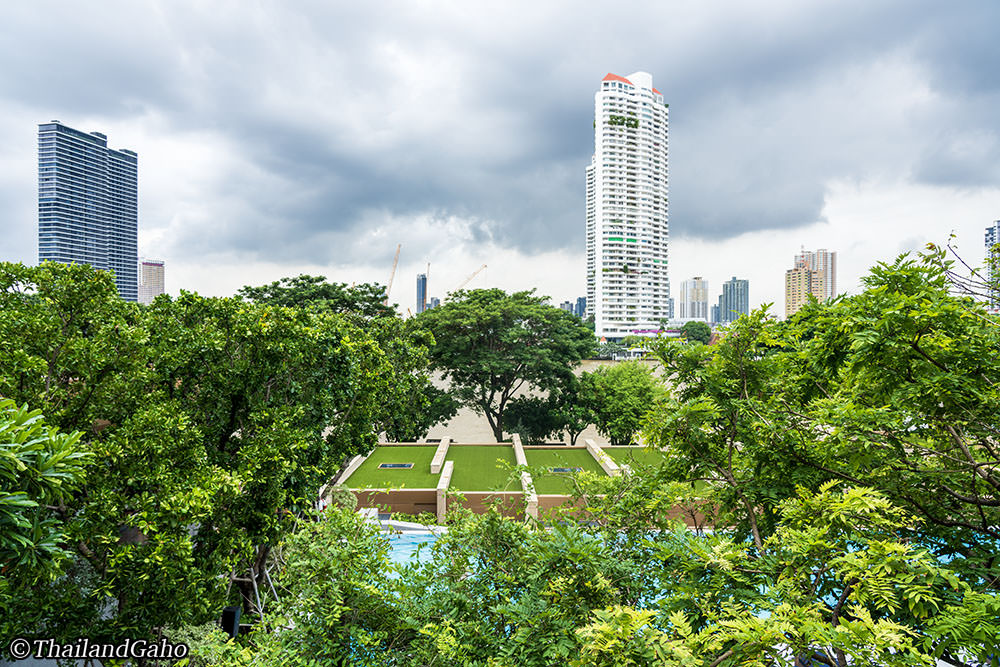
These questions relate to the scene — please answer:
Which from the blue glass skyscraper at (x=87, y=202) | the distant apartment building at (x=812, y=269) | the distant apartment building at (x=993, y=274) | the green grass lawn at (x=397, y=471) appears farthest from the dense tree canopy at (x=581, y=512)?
the blue glass skyscraper at (x=87, y=202)

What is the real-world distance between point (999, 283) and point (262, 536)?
7.67 metres

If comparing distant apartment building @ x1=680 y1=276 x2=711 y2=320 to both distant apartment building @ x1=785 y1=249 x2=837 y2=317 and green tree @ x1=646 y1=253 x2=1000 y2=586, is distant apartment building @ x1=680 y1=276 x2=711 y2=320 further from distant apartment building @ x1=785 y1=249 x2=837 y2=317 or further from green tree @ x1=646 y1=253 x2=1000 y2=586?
green tree @ x1=646 y1=253 x2=1000 y2=586

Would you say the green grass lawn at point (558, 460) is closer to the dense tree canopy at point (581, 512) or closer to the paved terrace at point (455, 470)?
the paved terrace at point (455, 470)

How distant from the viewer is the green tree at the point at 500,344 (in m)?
20.1

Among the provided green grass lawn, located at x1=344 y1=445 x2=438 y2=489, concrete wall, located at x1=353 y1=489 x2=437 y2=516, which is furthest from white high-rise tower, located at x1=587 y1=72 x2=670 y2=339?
concrete wall, located at x1=353 y1=489 x2=437 y2=516

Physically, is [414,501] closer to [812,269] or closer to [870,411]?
[870,411]

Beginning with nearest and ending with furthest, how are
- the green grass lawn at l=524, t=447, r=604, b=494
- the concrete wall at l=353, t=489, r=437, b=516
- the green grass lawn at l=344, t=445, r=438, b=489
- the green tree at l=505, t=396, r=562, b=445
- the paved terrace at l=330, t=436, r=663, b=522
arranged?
the paved terrace at l=330, t=436, r=663, b=522 < the concrete wall at l=353, t=489, r=437, b=516 < the green grass lawn at l=344, t=445, r=438, b=489 < the green grass lawn at l=524, t=447, r=604, b=494 < the green tree at l=505, t=396, r=562, b=445

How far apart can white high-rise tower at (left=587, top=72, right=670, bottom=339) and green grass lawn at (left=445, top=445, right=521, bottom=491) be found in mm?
76923

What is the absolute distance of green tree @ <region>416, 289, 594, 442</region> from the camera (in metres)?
20.1

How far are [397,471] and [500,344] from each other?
7577 millimetres

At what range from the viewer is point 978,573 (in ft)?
10.8

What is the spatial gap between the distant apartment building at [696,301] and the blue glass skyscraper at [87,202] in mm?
175436

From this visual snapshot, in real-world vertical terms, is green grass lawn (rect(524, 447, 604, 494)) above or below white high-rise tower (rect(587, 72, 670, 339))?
below

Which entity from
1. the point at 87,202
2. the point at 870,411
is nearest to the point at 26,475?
the point at 870,411
